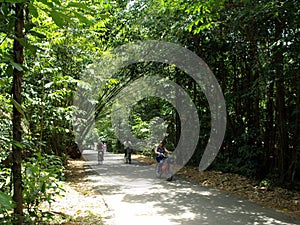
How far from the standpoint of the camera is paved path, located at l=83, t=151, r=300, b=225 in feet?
17.8

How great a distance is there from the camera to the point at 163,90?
1460 centimetres

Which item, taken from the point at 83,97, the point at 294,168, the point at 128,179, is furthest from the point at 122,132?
the point at 294,168

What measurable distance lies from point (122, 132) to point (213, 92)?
15840 millimetres

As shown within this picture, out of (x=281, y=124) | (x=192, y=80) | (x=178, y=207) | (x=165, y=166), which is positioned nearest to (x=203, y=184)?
(x=165, y=166)

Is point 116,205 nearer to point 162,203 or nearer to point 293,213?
point 162,203

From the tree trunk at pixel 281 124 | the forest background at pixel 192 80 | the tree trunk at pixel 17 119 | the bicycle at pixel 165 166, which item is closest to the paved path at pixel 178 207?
the bicycle at pixel 165 166

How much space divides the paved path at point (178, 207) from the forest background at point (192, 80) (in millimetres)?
1506

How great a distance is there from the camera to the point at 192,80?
12312 mm

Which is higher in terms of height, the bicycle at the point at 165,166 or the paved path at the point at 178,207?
the bicycle at the point at 165,166

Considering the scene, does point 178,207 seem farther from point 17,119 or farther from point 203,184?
point 17,119

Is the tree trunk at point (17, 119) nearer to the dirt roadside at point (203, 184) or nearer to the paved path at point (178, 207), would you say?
the dirt roadside at point (203, 184)

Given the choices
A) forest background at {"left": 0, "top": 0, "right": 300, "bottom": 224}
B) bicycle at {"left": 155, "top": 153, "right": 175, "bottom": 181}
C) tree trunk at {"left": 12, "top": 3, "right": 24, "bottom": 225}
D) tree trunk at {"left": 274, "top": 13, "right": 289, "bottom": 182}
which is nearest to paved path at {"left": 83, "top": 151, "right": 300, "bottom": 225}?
bicycle at {"left": 155, "top": 153, "right": 175, "bottom": 181}

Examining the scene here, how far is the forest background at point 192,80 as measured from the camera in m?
4.64

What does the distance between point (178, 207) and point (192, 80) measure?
6.94 meters
